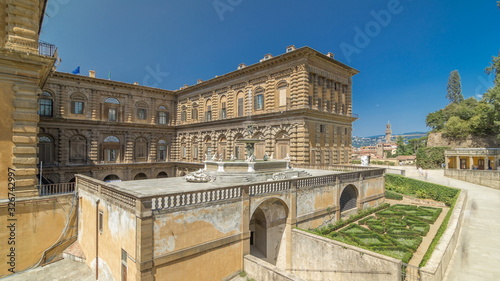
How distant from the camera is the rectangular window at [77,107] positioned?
3291cm

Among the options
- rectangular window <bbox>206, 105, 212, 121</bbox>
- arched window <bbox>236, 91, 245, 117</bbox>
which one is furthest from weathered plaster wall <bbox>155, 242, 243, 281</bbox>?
rectangular window <bbox>206, 105, 212, 121</bbox>

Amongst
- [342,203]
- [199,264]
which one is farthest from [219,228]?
[342,203]

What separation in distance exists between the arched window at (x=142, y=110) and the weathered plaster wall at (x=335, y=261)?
1268 inches

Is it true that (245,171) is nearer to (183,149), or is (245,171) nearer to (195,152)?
(195,152)

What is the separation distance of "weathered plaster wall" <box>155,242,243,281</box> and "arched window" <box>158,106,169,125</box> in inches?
1323

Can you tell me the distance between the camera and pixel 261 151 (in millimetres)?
29922

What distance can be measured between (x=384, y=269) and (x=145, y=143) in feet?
120

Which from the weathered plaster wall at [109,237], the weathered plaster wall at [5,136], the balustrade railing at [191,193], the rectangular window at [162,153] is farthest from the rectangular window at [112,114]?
the weathered plaster wall at [109,237]

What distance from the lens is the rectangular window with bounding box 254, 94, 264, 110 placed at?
3055cm

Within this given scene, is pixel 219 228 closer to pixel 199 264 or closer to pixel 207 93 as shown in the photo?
pixel 199 264

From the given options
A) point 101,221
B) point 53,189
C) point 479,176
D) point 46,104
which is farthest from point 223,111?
point 479,176

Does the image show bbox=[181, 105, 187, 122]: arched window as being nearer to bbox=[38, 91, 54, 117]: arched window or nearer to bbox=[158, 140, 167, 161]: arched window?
bbox=[158, 140, 167, 161]: arched window

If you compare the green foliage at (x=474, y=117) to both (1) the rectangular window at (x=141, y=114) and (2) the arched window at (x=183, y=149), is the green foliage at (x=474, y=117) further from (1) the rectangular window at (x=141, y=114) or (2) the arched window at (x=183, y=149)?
(1) the rectangular window at (x=141, y=114)

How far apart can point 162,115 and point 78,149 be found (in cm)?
1293
